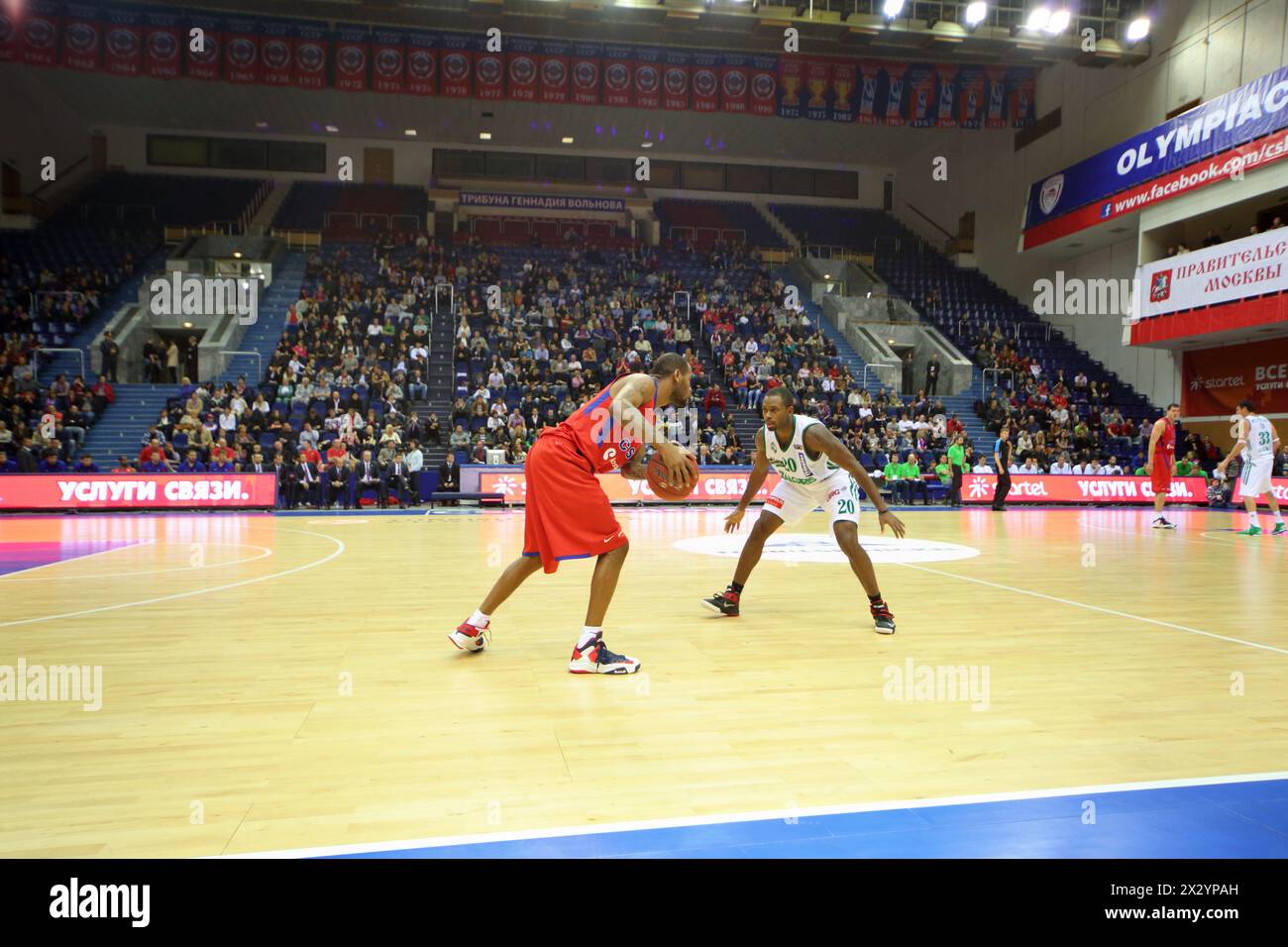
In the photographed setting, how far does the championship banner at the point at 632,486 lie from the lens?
17594mm

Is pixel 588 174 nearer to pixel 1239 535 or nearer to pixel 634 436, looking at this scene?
pixel 1239 535

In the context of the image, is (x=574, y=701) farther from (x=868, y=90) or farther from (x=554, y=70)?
(x=868, y=90)

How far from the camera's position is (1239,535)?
12344mm

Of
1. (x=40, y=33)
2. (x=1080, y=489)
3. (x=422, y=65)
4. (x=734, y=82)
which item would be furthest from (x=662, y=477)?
(x=40, y=33)

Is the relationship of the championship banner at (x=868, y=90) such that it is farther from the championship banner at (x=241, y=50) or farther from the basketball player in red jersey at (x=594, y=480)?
the basketball player in red jersey at (x=594, y=480)

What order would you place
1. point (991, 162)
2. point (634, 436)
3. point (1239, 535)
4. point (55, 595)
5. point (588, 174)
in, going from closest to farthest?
point (634, 436)
point (55, 595)
point (1239, 535)
point (991, 162)
point (588, 174)

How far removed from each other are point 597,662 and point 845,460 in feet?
7.18

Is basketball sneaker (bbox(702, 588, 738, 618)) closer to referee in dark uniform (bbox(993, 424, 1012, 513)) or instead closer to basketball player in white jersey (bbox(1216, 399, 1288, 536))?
basketball player in white jersey (bbox(1216, 399, 1288, 536))

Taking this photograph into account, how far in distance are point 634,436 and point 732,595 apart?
2084mm

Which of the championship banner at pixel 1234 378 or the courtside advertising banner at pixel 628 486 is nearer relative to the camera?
the courtside advertising banner at pixel 628 486

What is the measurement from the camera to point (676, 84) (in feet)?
76.3

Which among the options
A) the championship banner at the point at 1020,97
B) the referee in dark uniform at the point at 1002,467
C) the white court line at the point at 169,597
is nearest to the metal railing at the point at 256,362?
the white court line at the point at 169,597

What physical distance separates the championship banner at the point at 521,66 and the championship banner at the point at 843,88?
26.9ft
